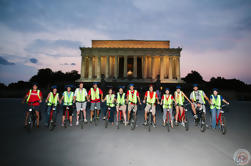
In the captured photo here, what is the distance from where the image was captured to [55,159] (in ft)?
13.4

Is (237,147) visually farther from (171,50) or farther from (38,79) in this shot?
(38,79)

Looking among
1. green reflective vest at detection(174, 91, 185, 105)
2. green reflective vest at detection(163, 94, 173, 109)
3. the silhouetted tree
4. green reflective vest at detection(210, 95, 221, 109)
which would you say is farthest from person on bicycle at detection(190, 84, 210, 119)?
the silhouetted tree

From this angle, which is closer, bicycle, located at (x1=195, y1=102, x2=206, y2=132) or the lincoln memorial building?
bicycle, located at (x1=195, y1=102, x2=206, y2=132)

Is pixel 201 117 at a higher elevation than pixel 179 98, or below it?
below

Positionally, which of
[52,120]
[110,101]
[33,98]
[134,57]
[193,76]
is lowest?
[52,120]

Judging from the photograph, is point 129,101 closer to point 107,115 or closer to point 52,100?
point 107,115

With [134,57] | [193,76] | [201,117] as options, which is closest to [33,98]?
[201,117]

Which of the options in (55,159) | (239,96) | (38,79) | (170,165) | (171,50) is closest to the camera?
(170,165)

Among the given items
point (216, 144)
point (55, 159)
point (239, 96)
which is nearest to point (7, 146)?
point (55, 159)

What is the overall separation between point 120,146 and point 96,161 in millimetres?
1261

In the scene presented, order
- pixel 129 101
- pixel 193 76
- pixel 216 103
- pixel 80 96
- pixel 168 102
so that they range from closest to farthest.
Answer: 1. pixel 216 103
2. pixel 168 102
3. pixel 129 101
4. pixel 80 96
5. pixel 193 76

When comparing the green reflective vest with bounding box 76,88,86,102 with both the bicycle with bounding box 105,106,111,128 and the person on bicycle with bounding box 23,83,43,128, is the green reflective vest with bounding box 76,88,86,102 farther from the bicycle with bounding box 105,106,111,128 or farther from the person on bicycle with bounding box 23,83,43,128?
the person on bicycle with bounding box 23,83,43,128

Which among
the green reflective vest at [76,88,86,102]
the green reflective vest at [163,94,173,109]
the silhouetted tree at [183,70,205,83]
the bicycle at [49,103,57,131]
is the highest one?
the silhouetted tree at [183,70,205,83]

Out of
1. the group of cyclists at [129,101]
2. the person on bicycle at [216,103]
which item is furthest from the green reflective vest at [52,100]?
the person on bicycle at [216,103]
